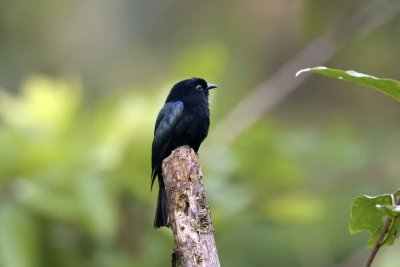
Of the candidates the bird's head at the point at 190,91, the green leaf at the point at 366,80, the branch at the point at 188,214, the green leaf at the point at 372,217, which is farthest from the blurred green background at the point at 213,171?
the green leaf at the point at 366,80

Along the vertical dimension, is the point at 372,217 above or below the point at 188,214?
below

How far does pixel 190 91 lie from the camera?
17.8 ft

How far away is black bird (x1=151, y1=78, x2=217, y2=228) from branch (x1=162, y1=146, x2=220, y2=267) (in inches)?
53.1

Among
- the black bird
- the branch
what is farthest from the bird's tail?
the branch

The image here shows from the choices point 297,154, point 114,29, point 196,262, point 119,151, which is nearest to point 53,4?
point 114,29

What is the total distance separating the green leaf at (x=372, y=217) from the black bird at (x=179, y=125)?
2.14 m

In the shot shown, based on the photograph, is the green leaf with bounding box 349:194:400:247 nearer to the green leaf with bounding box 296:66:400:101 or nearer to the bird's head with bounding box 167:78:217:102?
the green leaf with bounding box 296:66:400:101

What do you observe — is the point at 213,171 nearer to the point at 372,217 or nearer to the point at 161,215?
the point at 161,215

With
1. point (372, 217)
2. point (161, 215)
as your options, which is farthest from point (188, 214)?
point (161, 215)

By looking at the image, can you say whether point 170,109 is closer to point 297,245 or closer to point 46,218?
point 46,218

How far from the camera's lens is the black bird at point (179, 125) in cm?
499

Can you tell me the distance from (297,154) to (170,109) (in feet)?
6.63

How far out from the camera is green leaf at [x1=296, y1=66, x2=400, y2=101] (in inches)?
108

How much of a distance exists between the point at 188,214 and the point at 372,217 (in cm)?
63
